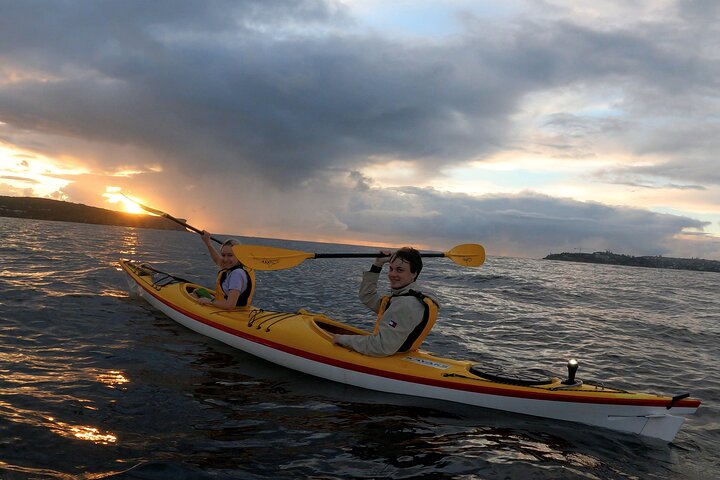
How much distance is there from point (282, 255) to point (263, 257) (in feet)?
1.19

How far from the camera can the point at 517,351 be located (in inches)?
389

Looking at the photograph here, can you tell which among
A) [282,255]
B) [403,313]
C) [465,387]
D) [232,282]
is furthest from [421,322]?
[232,282]

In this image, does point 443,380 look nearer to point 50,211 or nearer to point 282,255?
point 282,255

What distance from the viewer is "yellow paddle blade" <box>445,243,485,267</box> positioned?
851cm

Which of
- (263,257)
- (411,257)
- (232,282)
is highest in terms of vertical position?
(411,257)

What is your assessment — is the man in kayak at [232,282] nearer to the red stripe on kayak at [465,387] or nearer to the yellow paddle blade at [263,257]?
the yellow paddle blade at [263,257]

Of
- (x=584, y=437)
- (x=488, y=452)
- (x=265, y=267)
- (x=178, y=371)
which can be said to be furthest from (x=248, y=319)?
(x=584, y=437)

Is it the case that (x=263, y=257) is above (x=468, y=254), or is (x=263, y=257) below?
below

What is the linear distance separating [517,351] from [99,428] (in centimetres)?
822

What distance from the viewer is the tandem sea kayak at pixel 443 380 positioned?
521 centimetres

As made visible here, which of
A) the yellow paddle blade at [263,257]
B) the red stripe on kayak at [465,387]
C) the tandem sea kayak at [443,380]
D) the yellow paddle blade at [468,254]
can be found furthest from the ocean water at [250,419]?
the yellow paddle blade at [468,254]

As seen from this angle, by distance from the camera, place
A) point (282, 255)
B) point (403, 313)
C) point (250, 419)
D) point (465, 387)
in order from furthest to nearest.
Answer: point (282, 255)
point (403, 313)
point (465, 387)
point (250, 419)

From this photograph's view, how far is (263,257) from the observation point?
7.69 m

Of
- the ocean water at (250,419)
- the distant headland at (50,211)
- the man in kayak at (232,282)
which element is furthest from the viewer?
the distant headland at (50,211)
